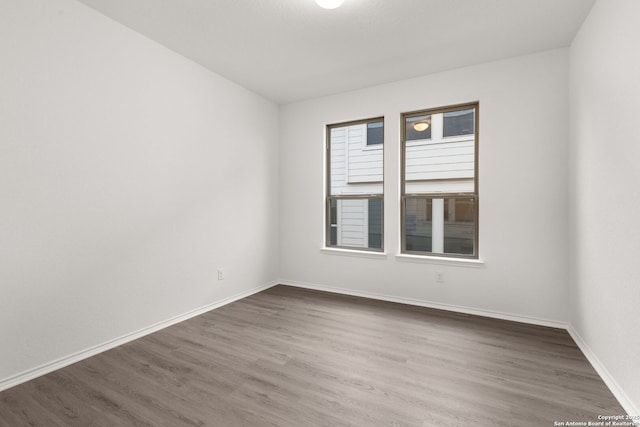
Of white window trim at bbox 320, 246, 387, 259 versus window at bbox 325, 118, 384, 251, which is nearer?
white window trim at bbox 320, 246, 387, 259

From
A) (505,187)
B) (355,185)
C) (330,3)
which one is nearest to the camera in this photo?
(330,3)

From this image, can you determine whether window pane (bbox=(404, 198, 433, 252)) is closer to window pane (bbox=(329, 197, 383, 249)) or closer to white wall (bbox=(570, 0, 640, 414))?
window pane (bbox=(329, 197, 383, 249))

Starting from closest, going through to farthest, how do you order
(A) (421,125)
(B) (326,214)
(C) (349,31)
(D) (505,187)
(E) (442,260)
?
(C) (349,31) < (D) (505,187) < (E) (442,260) < (A) (421,125) < (B) (326,214)

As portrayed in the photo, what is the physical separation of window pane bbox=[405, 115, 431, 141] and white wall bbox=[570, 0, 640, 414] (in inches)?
54.0

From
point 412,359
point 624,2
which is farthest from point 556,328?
point 624,2

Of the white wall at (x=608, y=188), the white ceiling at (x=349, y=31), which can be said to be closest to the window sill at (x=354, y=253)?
the white wall at (x=608, y=188)

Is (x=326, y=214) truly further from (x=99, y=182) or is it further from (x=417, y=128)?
(x=99, y=182)

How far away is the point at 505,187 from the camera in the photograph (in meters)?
3.17

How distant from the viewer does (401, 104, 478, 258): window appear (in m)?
3.44

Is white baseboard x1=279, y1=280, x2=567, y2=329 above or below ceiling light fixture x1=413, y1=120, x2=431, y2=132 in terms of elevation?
below

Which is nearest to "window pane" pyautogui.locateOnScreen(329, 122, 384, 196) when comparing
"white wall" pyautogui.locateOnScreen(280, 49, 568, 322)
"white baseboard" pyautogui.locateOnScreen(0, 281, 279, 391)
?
"white wall" pyautogui.locateOnScreen(280, 49, 568, 322)

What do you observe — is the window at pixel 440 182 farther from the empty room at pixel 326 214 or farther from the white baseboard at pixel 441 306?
the white baseboard at pixel 441 306

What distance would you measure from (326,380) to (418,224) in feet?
7.60

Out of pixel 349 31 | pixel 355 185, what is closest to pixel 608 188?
pixel 349 31
